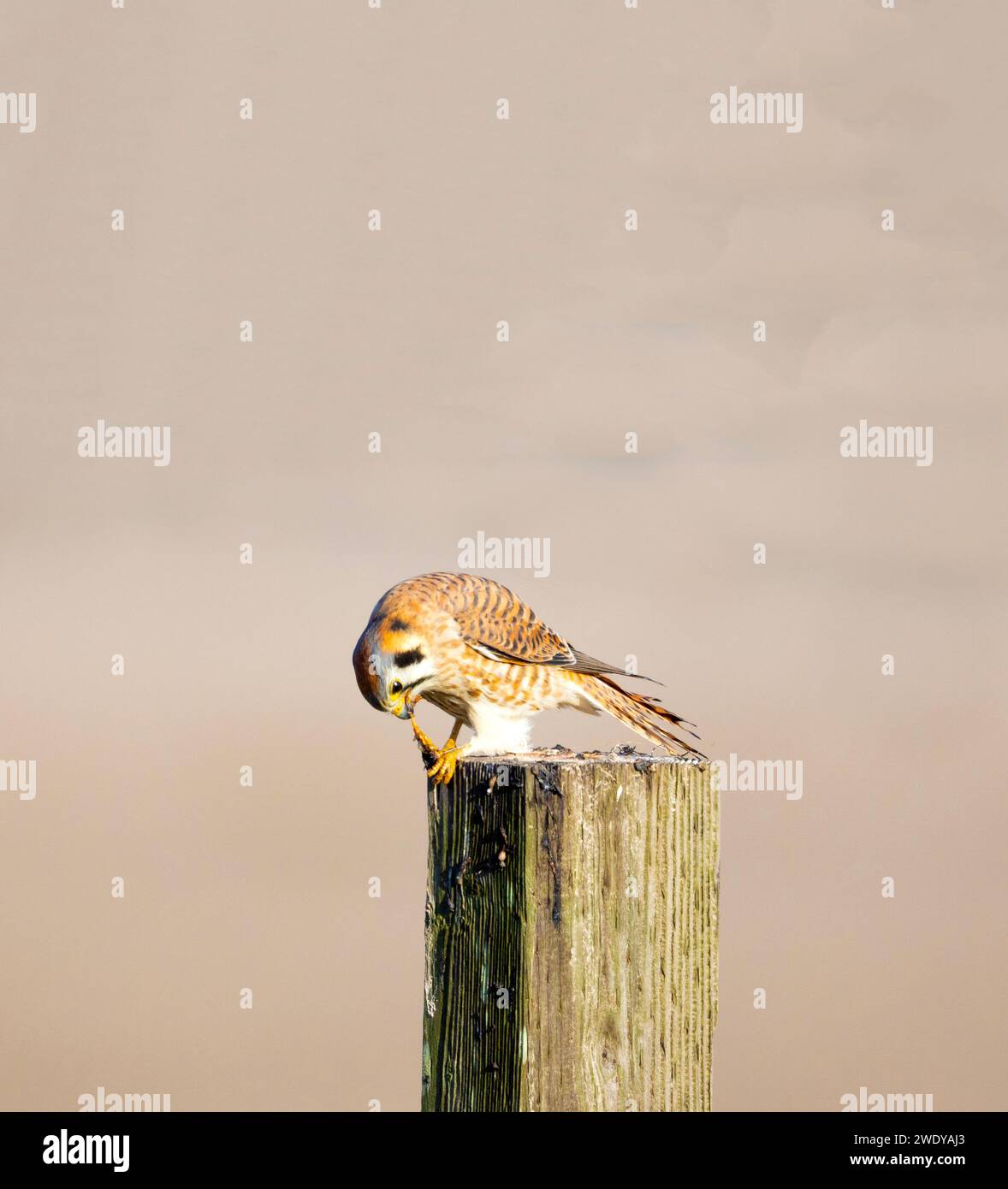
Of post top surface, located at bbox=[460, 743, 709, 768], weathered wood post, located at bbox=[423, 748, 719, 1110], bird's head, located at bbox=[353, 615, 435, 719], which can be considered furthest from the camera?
bird's head, located at bbox=[353, 615, 435, 719]

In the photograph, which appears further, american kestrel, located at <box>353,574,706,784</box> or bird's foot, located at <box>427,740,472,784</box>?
american kestrel, located at <box>353,574,706,784</box>

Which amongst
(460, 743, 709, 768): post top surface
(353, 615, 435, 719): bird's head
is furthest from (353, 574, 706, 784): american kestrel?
(460, 743, 709, 768): post top surface

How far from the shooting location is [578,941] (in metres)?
3.19

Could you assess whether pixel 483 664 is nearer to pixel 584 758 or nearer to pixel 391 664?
pixel 391 664

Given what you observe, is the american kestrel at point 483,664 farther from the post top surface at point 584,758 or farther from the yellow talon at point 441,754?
the post top surface at point 584,758

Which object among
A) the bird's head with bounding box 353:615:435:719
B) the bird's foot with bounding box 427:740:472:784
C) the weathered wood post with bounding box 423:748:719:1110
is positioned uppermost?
the bird's head with bounding box 353:615:435:719

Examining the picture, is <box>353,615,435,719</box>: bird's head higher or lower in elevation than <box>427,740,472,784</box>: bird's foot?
higher

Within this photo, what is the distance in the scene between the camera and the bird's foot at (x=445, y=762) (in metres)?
3.60

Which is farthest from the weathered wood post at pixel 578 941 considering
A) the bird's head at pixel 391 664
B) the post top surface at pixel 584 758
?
the bird's head at pixel 391 664

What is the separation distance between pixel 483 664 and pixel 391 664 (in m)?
0.61

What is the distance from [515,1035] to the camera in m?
3.18

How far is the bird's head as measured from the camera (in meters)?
5.09

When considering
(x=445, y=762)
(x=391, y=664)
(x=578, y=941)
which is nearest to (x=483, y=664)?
(x=391, y=664)

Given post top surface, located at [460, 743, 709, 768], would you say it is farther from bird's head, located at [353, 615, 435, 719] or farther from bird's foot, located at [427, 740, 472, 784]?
bird's head, located at [353, 615, 435, 719]
